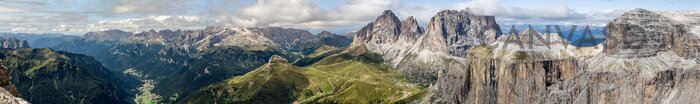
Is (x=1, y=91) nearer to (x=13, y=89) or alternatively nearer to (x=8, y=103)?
(x=8, y=103)

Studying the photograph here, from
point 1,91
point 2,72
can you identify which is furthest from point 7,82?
point 1,91

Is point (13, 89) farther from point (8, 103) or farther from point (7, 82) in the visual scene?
point (8, 103)

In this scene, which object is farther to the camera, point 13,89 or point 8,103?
point 13,89

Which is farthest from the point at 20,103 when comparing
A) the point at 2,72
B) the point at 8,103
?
the point at 2,72

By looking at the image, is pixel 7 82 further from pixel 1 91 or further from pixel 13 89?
pixel 1 91

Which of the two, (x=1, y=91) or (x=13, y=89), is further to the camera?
(x=13, y=89)
